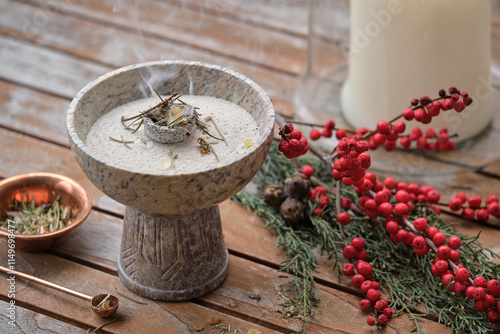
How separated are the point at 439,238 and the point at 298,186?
0.26m

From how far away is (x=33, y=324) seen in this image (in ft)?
3.22

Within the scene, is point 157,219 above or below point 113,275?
above

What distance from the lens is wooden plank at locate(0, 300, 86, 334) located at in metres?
0.97

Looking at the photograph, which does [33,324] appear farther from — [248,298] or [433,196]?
[433,196]

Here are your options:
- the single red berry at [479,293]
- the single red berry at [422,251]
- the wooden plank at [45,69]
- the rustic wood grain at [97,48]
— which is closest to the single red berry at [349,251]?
the single red berry at [422,251]

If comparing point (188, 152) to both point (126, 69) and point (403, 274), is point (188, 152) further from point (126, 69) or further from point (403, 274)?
point (403, 274)

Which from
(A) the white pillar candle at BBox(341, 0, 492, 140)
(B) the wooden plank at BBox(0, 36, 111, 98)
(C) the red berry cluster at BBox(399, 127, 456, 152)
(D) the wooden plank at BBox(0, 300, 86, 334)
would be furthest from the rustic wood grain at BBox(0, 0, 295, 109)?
(D) the wooden plank at BBox(0, 300, 86, 334)

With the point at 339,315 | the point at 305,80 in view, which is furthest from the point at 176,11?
the point at 339,315

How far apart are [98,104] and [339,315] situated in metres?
0.50

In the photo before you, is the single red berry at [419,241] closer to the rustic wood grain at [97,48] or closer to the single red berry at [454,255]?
the single red berry at [454,255]

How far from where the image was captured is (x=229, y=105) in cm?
103

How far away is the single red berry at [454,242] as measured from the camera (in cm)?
101

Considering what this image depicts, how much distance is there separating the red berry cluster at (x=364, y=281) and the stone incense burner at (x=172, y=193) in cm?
21

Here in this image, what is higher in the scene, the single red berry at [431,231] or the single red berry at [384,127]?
the single red berry at [384,127]
